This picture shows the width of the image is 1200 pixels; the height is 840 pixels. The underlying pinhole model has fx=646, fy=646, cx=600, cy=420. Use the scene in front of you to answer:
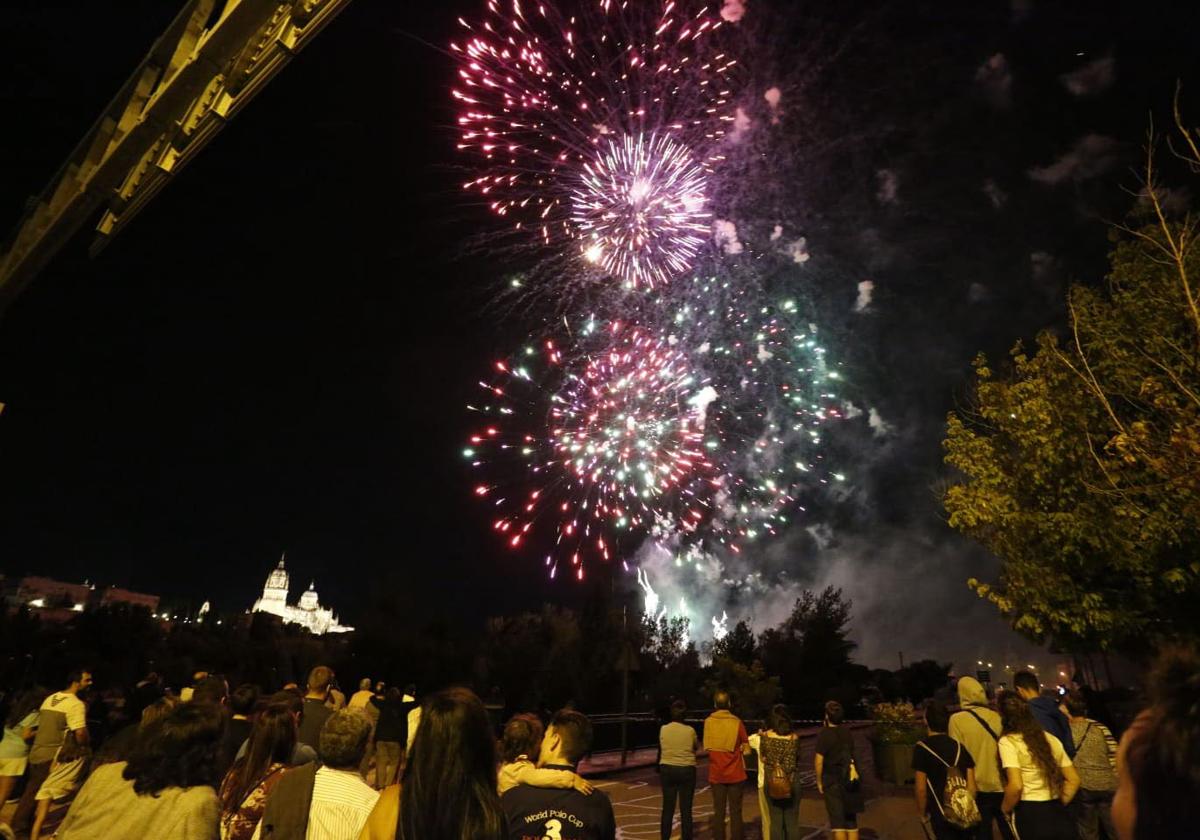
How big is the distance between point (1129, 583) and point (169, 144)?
1768 centimetres

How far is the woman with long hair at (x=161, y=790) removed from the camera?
8.62 ft

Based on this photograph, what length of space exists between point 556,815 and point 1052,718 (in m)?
5.45

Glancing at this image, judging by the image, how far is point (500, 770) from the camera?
3885 mm

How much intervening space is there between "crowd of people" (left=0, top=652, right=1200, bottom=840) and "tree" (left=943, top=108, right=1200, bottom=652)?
6422 mm

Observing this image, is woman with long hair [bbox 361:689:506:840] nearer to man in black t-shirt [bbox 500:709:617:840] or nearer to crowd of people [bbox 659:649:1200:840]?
man in black t-shirt [bbox 500:709:617:840]

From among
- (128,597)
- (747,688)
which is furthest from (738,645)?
(128,597)

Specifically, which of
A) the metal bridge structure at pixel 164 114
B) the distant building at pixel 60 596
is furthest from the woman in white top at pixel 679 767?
the distant building at pixel 60 596

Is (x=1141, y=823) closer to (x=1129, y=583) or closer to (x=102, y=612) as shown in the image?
(x=1129, y=583)

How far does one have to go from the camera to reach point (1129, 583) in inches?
486

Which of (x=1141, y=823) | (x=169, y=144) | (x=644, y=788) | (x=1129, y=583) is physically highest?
(x=169, y=144)

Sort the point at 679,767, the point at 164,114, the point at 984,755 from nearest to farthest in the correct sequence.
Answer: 1. the point at 984,755
2. the point at 679,767
3. the point at 164,114

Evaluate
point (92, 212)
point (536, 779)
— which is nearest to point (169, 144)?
point (92, 212)

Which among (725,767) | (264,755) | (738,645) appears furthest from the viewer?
(738,645)

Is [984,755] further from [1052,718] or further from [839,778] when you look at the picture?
[839,778]
